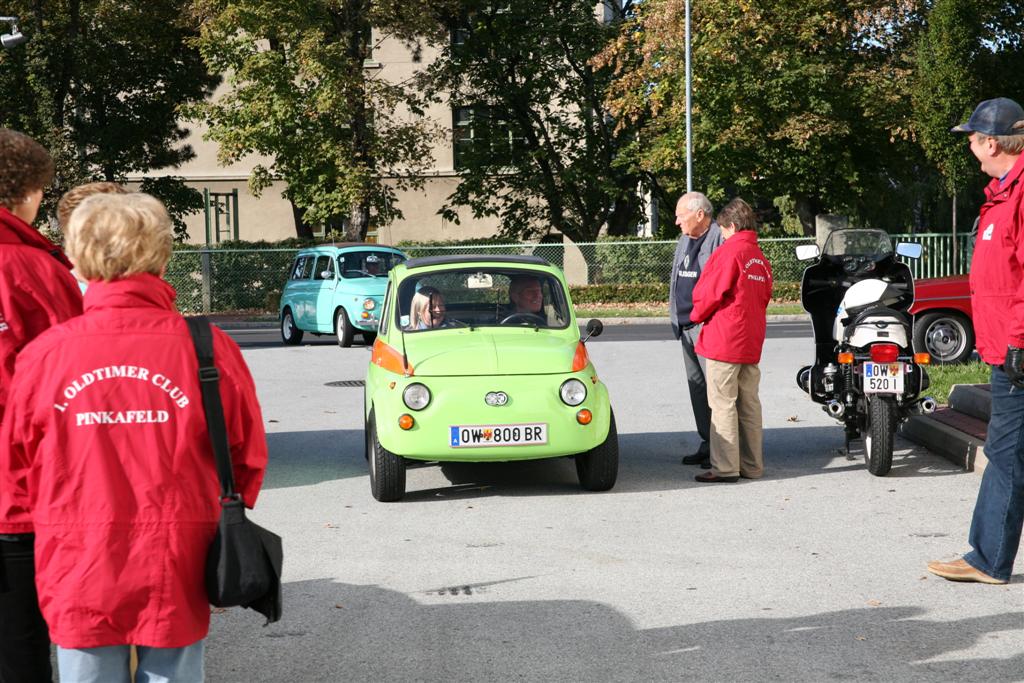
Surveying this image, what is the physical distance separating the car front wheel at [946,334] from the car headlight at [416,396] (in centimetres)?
1030

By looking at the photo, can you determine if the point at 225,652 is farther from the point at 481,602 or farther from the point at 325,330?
the point at 325,330

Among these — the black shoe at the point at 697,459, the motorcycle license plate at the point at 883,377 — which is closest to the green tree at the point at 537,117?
the black shoe at the point at 697,459

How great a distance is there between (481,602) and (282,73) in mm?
30185

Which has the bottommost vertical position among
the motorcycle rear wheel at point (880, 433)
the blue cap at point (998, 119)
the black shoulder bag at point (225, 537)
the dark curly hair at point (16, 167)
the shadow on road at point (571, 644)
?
the shadow on road at point (571, 644)

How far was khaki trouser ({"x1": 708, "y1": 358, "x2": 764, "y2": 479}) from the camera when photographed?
9062mm

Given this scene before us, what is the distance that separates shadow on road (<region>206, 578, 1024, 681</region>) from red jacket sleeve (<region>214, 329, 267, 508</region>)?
182 cm

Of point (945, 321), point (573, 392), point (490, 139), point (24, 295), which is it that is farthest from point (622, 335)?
point (24, 295)

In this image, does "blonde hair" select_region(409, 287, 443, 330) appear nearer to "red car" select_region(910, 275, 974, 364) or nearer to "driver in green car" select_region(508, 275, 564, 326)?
"driver in green car" select_region(508, 275, 564, 326)

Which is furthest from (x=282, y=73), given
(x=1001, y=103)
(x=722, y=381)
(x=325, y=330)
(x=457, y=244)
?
(x=1001, y=103)

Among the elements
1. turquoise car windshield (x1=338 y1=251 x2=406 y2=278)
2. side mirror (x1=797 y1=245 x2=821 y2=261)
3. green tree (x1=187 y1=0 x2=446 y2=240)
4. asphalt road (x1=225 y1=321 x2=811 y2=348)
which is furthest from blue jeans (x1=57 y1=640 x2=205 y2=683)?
green tree (x1=187 y1=0 x2=446 y2=240)

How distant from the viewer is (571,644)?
Result: 5.27 m

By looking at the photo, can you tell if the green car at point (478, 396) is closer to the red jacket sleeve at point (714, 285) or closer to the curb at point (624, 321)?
the red jacket sleeve at point (714, 285)

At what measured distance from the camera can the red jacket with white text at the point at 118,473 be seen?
9.93 feet

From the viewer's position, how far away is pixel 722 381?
9133mm
